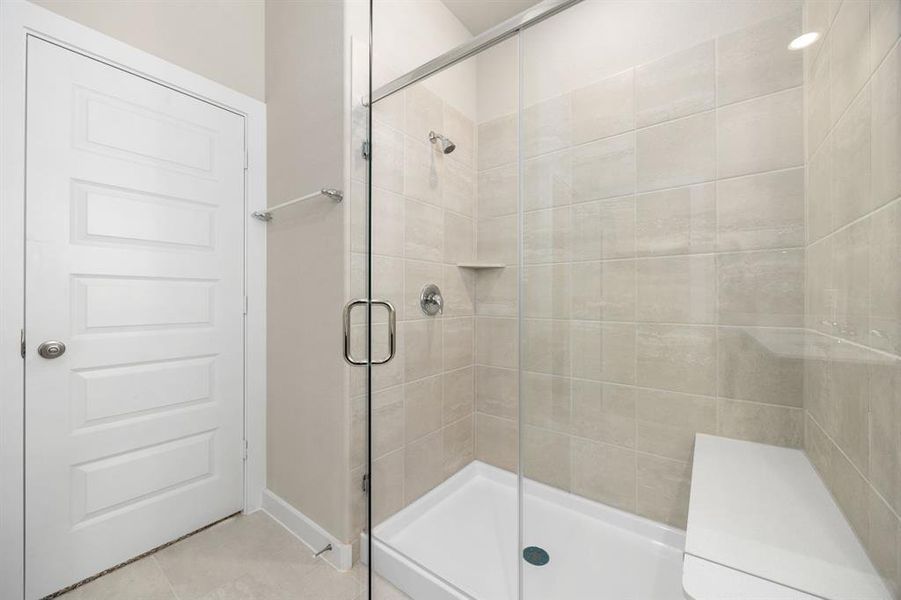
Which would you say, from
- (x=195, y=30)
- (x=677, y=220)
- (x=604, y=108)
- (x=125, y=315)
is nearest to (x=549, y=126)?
(x=604, y=108)

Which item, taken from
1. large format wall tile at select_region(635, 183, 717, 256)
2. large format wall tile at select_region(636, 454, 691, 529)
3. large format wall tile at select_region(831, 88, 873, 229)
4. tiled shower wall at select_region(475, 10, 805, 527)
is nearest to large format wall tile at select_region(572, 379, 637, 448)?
tiled shower wall at select_region(475, 10, 805, 527)

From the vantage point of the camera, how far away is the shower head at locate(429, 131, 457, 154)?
1.59 meters

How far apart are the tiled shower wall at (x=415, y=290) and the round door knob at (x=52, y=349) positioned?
100cm

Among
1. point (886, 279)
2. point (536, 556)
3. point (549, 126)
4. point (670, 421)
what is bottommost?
point (536, 556)

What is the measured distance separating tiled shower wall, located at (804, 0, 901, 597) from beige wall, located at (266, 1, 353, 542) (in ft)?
4.58

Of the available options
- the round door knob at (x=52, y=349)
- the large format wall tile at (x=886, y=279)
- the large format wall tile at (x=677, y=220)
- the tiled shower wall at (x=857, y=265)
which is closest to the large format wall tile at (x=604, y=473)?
the tiled shower wall at (x=857, y=265)

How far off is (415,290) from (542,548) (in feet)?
3.32

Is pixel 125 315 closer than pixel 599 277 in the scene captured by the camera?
No

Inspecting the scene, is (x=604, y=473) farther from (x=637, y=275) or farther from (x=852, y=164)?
(x=852, y=164)

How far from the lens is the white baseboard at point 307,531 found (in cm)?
146

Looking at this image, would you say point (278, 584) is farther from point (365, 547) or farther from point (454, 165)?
point (454, 165)

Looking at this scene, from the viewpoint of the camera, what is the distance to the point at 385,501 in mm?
1521

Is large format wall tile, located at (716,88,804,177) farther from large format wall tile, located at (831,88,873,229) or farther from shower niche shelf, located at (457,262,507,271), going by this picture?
Answer: shower niche shelf, located at (457,262,507,271)

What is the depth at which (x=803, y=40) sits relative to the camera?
3.37 ft
